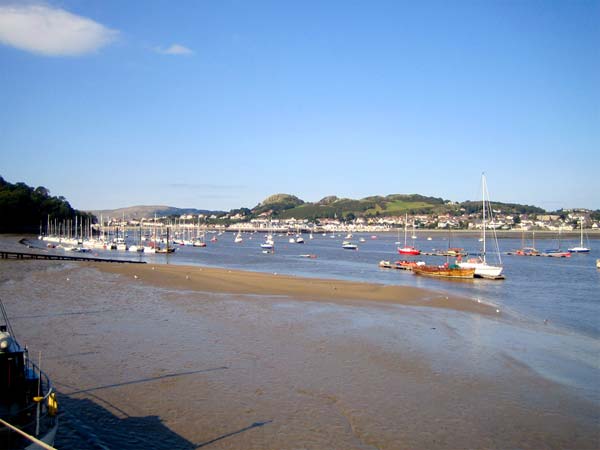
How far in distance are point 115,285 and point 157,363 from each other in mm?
20967

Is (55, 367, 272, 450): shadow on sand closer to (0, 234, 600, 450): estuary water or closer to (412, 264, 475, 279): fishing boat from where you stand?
(0, 234, 600, 450): estuary water

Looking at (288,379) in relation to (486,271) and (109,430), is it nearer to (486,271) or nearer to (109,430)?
(109,430)

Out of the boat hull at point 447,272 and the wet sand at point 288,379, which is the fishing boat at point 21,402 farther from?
the boat hull at point 447,272

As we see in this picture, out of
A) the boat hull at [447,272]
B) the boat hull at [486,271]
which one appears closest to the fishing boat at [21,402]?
the boat hull at [447,272]

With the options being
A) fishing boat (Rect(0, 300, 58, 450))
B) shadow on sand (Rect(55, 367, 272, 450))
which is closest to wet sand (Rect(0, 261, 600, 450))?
shadow on sand (Rect(55, 367, 272, 450))

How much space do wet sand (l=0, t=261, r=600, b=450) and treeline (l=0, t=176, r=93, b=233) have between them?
116 m

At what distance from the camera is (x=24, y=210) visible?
134875 mm

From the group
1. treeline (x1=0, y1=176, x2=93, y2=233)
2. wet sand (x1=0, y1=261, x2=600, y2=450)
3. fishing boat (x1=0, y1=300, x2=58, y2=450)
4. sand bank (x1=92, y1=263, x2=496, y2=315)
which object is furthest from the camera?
treeline (x1=0, y1=176, x2=93, y2=233)

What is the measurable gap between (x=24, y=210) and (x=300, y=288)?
120737mm

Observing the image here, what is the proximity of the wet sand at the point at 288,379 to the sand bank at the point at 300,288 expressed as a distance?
10.0 ft

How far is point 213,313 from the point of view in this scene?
988 inches

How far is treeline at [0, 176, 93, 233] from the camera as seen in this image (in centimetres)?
12975

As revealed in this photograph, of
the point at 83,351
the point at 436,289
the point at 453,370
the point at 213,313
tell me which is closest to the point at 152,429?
the point at 83,351

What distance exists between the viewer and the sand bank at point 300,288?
3138 cm
